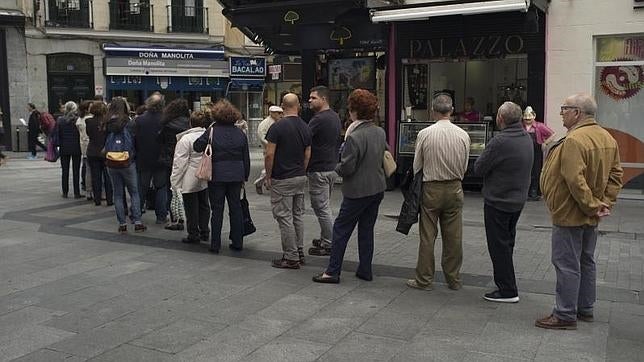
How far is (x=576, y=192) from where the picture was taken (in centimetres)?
460

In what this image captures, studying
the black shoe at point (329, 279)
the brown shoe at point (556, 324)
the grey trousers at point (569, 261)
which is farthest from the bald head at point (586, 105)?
the black shoe at point (329, 279)

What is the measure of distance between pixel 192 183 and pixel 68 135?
16.2ft

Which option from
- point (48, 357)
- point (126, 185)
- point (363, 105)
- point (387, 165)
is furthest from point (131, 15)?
point (48, 357)

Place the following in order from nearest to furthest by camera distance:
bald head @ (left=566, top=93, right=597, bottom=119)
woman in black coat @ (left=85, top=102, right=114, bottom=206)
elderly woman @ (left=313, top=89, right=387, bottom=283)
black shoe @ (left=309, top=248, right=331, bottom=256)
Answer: bald head @ (left=566, top=93, right=597, bottom=119)
elderly woman @ (left=313, top=89, right=387, bottom=283)
black shoe @ (left=309, top=248, right=331, bottom=256)
woman in black coat @ (left=85, top=102, right=114, bottom=206)

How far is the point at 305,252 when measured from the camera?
7.51 metres

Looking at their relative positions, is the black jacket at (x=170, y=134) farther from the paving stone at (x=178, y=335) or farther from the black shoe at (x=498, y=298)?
the black shoe at (x=498, y=298)

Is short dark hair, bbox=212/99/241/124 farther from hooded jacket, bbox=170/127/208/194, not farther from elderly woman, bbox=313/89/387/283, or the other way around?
elderly woman, bbox=313/89/387/283

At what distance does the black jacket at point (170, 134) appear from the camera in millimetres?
8453

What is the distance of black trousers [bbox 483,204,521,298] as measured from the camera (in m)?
5.45

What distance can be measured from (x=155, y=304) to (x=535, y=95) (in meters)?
8.47

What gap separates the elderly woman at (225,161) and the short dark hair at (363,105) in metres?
1.67

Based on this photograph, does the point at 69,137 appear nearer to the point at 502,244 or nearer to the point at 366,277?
the point at 366,277

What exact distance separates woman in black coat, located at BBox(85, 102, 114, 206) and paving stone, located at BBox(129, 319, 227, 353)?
4946mm

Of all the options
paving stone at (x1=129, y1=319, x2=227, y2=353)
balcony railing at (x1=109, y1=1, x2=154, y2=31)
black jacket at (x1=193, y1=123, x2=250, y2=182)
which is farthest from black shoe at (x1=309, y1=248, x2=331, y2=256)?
balcony railing at (x1=109, y1=1, x2=154, y2=31)
